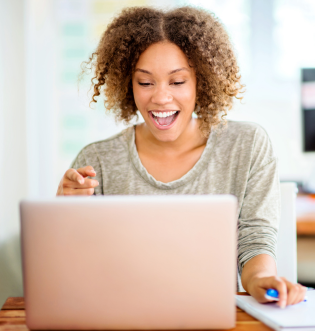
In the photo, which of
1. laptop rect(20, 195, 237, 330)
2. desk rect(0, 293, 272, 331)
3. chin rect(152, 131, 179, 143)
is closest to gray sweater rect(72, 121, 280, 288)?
chin rect(152, 131, 179, 143)

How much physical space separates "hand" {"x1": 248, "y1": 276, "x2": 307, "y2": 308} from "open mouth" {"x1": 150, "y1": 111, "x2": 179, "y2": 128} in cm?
61

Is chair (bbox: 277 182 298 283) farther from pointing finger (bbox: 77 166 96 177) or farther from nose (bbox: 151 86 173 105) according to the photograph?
pointing finger (bbox: 77 166 96 177)

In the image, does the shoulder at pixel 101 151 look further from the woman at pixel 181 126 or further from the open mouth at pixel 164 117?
the open mouth at pixel 164 117

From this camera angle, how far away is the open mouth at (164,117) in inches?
49.3

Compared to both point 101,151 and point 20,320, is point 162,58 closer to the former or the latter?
point 101,151

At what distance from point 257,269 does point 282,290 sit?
21 centimetres

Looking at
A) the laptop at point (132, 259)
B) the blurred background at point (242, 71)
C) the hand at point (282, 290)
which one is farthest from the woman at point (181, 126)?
the blurred background at point (242, 71)

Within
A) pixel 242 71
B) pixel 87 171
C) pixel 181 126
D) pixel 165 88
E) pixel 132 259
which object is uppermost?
pixel 242 71

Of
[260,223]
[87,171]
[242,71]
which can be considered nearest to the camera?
[87,171]

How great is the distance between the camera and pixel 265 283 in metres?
0.80

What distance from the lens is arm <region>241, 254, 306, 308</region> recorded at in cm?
75

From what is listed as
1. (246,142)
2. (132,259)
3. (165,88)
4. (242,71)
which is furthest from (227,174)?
(242,71)

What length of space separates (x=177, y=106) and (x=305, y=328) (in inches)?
30.1

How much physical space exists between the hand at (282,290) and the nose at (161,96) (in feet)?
1.94
